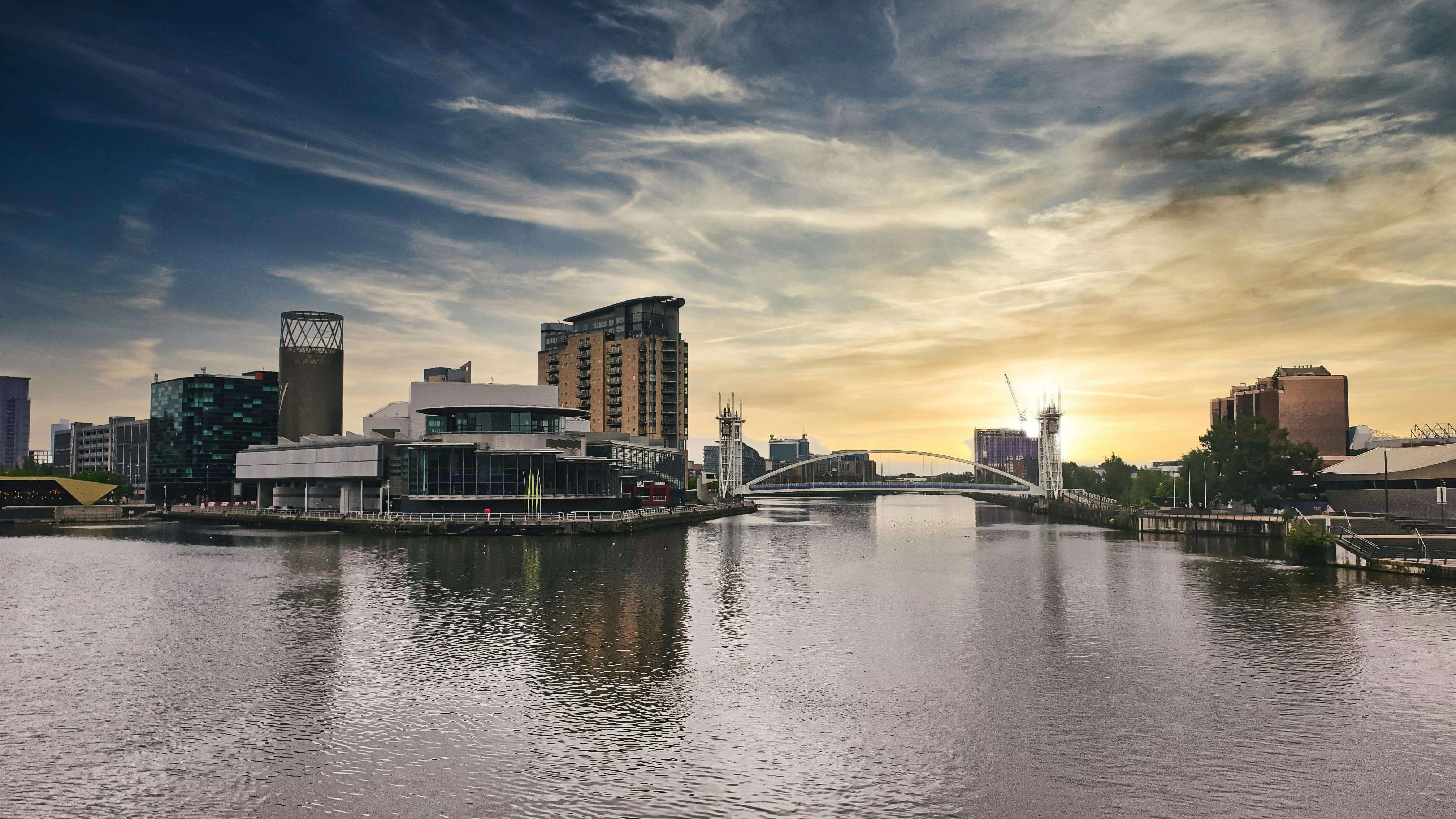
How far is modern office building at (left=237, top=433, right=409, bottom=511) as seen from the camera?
101 m

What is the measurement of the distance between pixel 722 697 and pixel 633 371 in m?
158

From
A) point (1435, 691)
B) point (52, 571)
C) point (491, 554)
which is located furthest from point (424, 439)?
point (1435, 691)

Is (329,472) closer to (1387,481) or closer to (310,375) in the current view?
(310,375)

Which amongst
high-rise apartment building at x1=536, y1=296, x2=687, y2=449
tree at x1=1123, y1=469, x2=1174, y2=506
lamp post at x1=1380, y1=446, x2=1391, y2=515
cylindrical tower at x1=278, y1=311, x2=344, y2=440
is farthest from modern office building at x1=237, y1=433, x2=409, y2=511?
tree at x1=1123, y1=469, x2=1174, y2=506

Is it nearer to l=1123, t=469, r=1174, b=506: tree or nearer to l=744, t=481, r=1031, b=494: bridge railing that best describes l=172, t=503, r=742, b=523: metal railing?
l=744, t=481, r=1031, b=494: bridge railing

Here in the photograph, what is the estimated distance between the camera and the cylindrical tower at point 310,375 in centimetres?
15388

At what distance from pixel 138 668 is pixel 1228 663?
37274 millimetres

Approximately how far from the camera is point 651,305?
187m

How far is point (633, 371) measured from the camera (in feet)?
601

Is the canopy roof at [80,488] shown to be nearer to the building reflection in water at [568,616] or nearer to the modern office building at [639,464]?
the modern office building at [639,464]

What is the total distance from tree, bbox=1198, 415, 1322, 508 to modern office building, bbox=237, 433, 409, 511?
300 ft

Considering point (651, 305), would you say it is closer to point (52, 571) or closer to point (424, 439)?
point (424, 439)

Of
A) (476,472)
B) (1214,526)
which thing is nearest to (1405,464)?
(1214,526)

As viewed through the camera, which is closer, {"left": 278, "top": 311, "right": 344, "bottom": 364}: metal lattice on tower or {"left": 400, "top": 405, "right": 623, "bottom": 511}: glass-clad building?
{"left": 400, "top": 405, "right": 623, "bottom": 511}: glass-clad building
